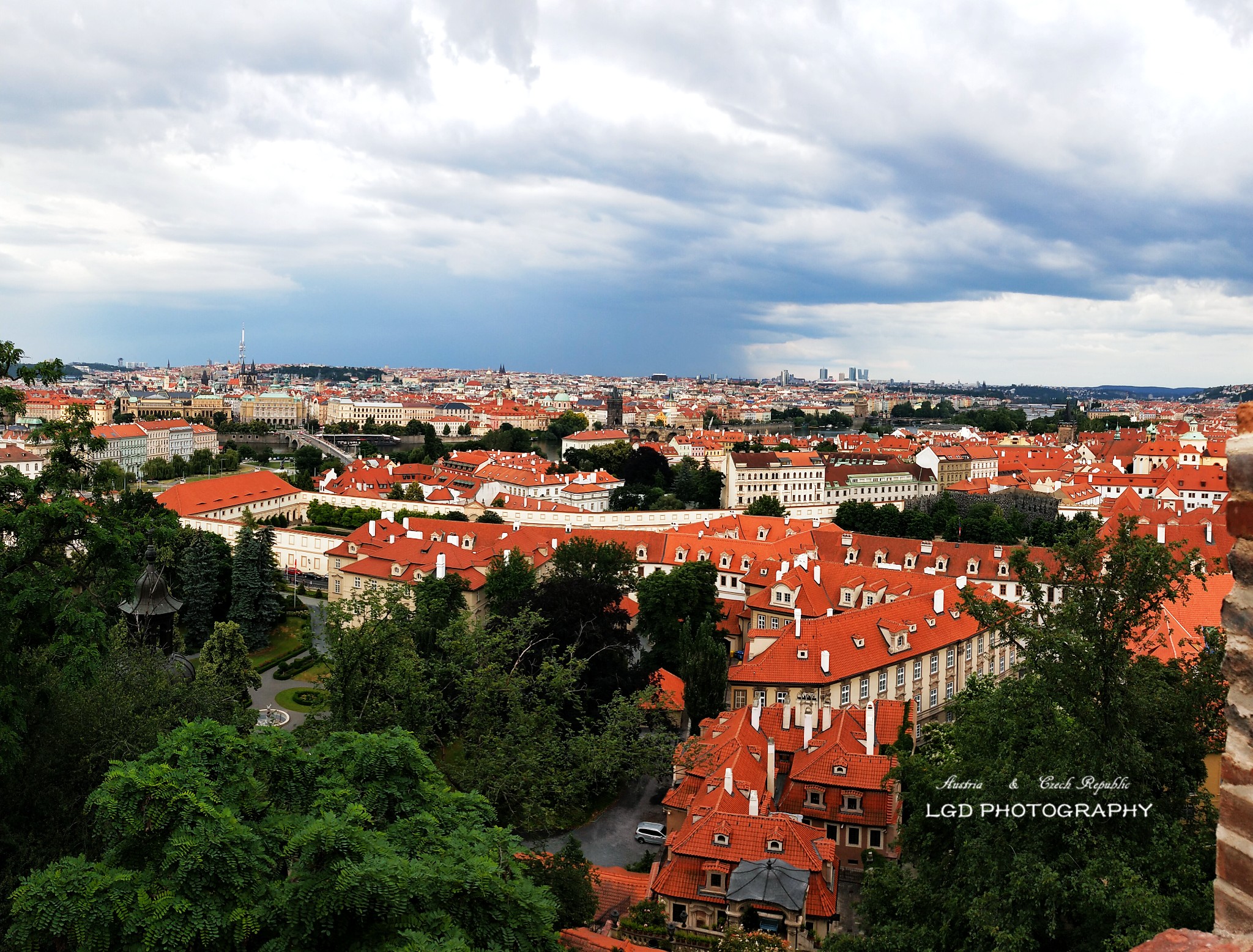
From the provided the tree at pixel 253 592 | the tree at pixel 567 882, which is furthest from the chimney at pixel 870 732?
the tree at pixel 253 592

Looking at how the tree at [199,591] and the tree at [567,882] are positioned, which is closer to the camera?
the tree at [567,882]

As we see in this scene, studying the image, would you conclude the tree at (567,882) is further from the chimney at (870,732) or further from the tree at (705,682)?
the tree at (705,682)

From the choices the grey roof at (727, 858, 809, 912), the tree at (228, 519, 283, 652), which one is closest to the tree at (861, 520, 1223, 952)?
the grey roof at (727, 858, 809, 912)

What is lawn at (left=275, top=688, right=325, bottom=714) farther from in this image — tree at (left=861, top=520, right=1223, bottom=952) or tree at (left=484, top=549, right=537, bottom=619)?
tree at (left=861, top=520, right=1223, bottom=952)

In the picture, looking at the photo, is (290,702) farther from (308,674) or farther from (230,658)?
(230,658)

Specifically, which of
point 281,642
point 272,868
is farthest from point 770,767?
point 281,642

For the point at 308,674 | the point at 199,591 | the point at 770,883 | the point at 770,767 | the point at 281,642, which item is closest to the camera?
the point at 770,883

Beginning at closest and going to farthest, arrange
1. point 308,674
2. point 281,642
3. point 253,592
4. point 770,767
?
point 770,767, point 308,674, point 253,592, point 281,642

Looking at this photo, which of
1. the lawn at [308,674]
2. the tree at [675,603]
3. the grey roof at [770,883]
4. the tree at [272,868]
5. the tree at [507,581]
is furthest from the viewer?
the tree at [507,581]
